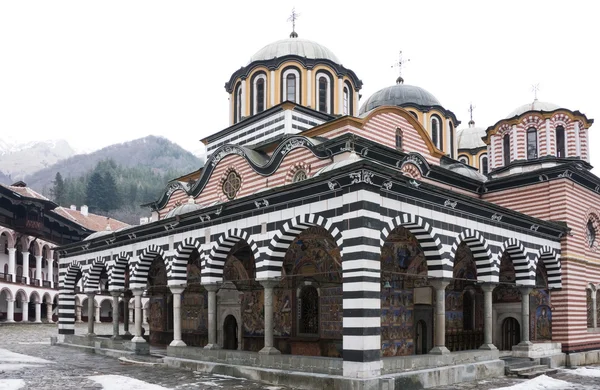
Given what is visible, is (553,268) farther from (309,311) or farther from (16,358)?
(16,358)

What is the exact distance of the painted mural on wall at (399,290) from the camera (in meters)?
15.8

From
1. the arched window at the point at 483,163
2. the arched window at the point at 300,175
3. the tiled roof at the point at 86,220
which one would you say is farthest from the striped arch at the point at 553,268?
the tiled roof at the point at 86,220

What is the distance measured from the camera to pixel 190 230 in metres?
16.8

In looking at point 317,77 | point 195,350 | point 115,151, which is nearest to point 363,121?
point 317,77

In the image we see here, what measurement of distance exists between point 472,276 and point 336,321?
17.3 ft

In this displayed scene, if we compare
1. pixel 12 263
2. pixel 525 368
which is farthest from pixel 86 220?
pixel 525 368

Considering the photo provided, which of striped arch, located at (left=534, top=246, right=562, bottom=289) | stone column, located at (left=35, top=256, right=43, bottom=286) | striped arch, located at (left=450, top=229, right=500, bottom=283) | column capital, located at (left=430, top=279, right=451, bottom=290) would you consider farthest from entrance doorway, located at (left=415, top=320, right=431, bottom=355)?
stone column, located at (left=35, top=256, right=43, bottom=286)

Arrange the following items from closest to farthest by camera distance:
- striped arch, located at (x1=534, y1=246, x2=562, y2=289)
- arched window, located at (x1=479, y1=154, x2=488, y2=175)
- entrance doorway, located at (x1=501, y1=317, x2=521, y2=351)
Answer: striped arch, located at (x1=534, y1=246, x2=562, y2=289), entrance doorway, located at (x1=501, y1=317, x2=521, y2=351), arched window, located at (x1=479, y1=154, x2=488, y2=175)

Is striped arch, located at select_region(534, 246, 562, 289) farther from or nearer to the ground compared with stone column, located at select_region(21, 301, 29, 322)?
farther from the ground

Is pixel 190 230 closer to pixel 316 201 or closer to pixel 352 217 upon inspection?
pixel 316 201

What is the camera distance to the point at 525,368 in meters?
15.5

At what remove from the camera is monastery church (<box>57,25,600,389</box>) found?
13.0 m

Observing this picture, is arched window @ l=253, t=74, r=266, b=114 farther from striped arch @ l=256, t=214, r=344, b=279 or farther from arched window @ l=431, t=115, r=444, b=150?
striped arch @ l=256, t=214, r=344, b=279

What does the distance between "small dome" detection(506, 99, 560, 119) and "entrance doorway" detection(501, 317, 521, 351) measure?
22.8 feet
